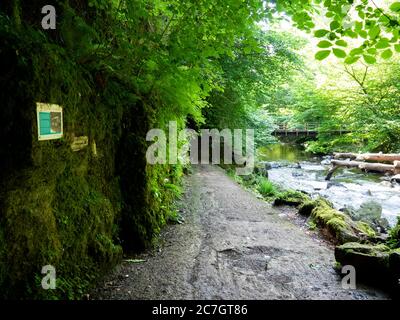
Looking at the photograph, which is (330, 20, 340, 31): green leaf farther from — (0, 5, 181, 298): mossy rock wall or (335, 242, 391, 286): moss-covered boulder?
(335, 242, 391, 286): moss-covered boulder

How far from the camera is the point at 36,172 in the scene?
2793 millimetres

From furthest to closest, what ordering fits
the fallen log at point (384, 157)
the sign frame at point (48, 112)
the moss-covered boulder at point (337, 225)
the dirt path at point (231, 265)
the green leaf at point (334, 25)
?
the fallen log at point (384, 157), the moss-covered boulder at point (337, 225), the dirt path at point (231, 265), the green leaf at point (334, 25), the sign frame at point (48, 112)

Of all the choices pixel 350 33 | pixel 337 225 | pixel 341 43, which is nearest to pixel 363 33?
pixel 350 33

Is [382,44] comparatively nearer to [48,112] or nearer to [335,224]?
[48,112]

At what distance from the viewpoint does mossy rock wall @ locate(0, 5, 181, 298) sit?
2518mm

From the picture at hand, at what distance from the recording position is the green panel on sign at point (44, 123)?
8.85ft

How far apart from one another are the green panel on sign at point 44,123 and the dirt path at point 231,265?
193 cm

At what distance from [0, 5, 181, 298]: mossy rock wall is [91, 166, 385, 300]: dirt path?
1.40 ft

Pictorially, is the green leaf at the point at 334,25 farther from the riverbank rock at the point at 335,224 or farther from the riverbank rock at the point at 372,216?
the riverbank rock at the point at 372,216

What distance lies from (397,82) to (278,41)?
9.60 metres

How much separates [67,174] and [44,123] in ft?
2.94
